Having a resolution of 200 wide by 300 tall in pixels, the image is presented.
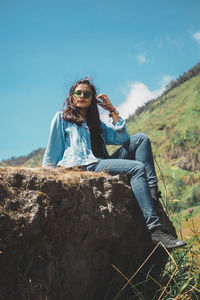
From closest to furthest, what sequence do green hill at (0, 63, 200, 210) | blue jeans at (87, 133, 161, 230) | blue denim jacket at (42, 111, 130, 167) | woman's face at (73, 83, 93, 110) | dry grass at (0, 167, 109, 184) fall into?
1. dry grass at (0, 167, 109, 184)
2. blue jeans at (87, 133, 161, 230)
3. blue denim jacket at (42, 111, 130, 167)
4. woman's face at (73, 83, 93, 110)
5. green hill at (0, 63, 200, 210)

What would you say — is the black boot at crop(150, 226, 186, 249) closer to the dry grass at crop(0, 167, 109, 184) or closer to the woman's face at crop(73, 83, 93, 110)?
the dry grass at crop(0, 167, 109, 184)

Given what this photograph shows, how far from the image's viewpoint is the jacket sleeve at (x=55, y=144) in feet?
9.39

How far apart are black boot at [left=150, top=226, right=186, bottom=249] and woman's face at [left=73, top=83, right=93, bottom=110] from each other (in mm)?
1764

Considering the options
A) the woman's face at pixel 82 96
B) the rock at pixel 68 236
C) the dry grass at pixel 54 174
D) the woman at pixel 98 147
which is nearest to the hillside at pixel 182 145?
the woman at pixel 98 147

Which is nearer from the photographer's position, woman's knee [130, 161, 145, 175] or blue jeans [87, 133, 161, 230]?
blue jeans [87, 133, 161, 230]

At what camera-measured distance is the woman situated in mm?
2439

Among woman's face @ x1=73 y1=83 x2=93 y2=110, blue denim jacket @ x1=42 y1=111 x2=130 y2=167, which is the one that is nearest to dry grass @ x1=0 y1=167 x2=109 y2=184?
blue denim jacket @ x1=42 y1=111 x2=130 y2=167

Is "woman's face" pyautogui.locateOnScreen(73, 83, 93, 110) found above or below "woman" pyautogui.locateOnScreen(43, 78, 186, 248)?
above

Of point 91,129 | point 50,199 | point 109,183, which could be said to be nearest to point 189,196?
point 91,129

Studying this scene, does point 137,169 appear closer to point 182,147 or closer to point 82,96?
point 82,96

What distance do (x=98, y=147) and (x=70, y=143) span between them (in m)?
0.40

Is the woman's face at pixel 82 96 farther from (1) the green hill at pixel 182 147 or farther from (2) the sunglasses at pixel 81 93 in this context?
(1) the green hill at pixel 182 147

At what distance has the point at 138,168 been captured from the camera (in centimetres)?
255

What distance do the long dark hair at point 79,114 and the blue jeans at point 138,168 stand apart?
52 cm
